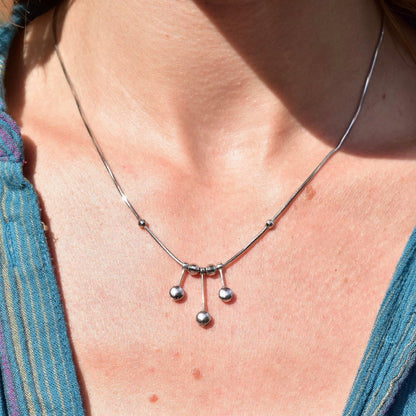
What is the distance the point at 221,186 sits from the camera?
138 centimetres

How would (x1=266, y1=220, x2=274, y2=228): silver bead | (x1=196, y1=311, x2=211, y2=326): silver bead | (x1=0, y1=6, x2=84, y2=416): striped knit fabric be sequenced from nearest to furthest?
(x1=0, y1=6, x2=84, y2=416): striped knit fabric < (x1=196, y1=311, x2=211, y2=326): silver bead < (x1=266, y1=220, x2=274, y2=228): silver bead

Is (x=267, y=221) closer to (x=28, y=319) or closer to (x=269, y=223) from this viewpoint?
(x=269, y=223)

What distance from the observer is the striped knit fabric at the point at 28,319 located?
1.11 m

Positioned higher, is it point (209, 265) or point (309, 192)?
point (309, 192)

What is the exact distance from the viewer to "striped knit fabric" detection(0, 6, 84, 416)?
1106 millimetres

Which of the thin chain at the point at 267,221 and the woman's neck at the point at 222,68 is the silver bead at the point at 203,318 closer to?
the thin chain at the point at 267,221

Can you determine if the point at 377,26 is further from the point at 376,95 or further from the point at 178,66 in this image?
the point at 178,66

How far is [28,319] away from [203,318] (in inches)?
13.1

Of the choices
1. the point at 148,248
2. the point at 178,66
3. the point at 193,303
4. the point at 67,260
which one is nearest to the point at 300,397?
the point at 193,303

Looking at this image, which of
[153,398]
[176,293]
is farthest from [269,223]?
[153,398]

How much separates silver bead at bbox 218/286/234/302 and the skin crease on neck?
18 millimetres

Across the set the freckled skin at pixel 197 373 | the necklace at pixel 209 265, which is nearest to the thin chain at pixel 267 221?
the necklace at pixel 209 265

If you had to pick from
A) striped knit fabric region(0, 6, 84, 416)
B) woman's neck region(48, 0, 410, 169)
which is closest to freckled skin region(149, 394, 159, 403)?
striped knit fabric region(0, 6, 84, 416)

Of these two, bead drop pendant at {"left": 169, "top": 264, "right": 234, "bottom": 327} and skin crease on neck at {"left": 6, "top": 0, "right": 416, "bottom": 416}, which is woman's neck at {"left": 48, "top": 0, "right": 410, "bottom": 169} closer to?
skin crease on neck at {"left": 6, "top": 0, "right": 416, "bottom": 416}
